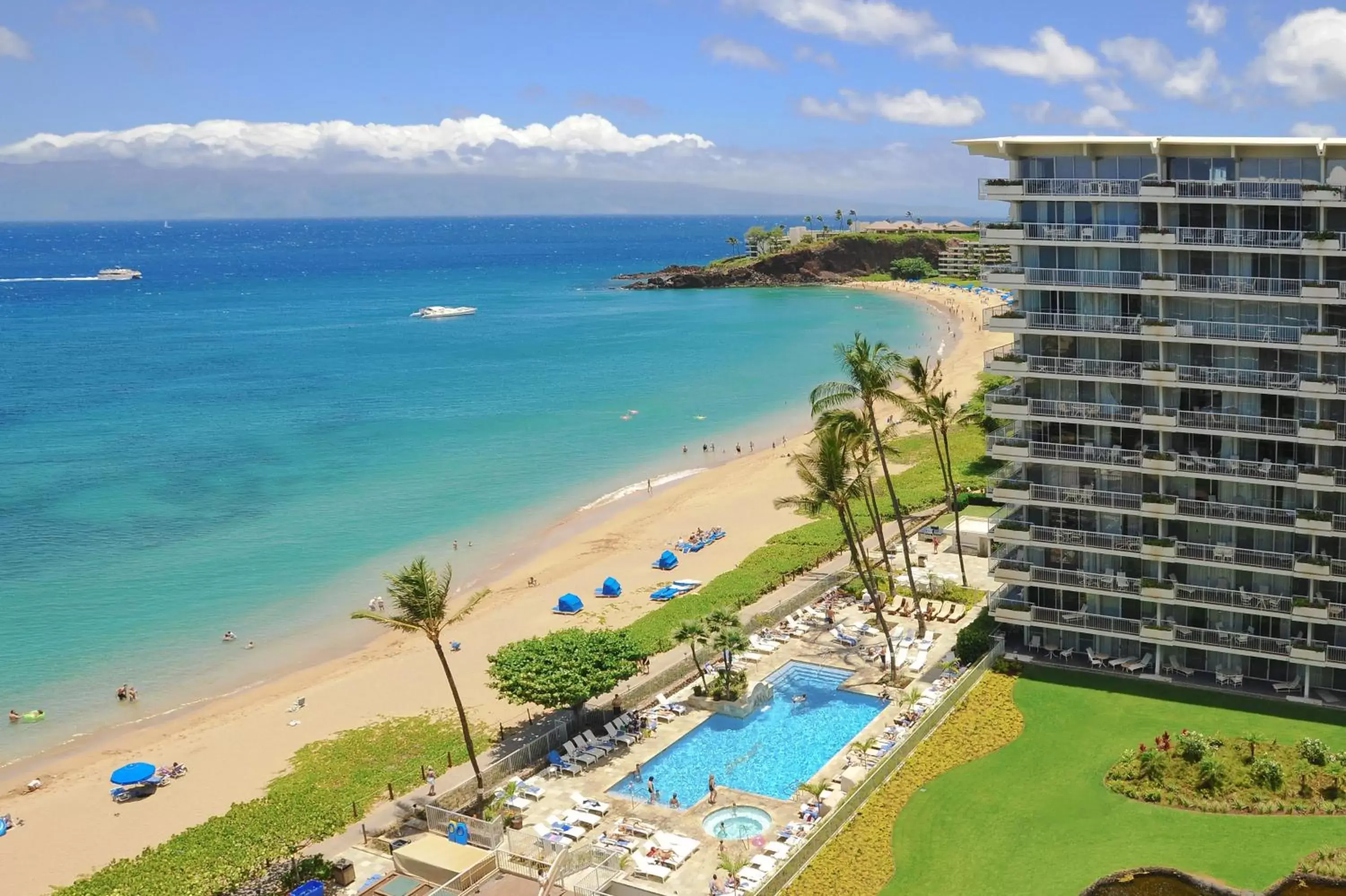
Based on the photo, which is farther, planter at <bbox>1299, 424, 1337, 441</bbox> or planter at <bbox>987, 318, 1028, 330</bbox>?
Answer: planter at <bbox>987, 318, 1028, 330</bbox>

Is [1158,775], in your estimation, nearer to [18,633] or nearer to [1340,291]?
[1340,291]

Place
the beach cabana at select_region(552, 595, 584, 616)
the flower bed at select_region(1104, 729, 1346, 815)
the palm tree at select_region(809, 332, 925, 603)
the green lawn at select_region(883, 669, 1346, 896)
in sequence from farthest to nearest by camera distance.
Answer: the beach cabana at select_region(552, 595, 584, 616) < the palm tree at select_region(809, 332, 925, 603) < the flower bed at select_region(1104, 729, 1346, 815) < the green lawn at select_region(883, 669, 1346, 896)

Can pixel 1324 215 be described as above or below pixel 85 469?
above

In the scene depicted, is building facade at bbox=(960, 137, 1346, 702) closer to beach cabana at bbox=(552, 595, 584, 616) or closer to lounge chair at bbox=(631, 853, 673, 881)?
lounge chair at bbox=(631, 853, 673, 881)

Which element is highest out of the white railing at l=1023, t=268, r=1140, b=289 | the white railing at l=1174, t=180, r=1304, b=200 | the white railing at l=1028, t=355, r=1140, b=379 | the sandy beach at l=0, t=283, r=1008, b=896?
the white railing at l=1174, t=180, r=1304, b=200

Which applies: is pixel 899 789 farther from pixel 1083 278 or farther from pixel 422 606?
pixel 1083 278

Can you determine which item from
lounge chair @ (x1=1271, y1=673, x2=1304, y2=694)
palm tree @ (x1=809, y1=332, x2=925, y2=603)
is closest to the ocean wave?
palm tree @ (x1=809, y1=332, x2=925, y2=603)

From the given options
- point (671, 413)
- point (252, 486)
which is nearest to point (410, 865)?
point (252, 486)
